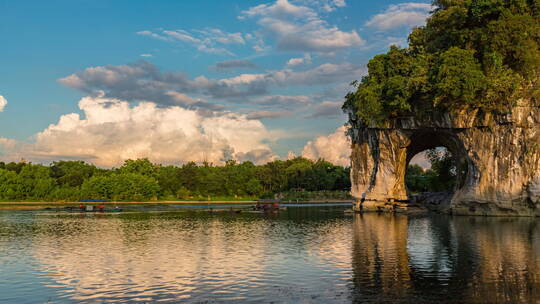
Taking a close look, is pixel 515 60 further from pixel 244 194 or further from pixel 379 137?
pixel 244 194

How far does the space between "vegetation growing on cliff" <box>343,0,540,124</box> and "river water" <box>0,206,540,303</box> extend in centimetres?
1744

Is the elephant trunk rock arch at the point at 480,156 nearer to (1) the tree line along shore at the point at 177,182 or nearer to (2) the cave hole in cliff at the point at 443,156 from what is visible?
(2) the cave hole in cliff at the point at 443,156

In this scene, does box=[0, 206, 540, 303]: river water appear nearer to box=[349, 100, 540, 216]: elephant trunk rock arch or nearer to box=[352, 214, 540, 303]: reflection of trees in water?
box=[352, 214, 540, 303]: reflection of trees in water

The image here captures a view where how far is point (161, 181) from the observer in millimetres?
141250

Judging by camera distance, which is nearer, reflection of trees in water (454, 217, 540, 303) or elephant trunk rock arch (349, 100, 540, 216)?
reflection of trees in water (454, 217, 540, 303)

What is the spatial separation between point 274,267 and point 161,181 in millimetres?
121323

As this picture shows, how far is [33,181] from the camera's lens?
12912 cm

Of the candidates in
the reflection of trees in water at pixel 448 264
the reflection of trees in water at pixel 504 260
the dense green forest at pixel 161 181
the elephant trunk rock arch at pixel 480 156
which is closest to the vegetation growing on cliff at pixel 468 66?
the elephant trunk rock arch at pixel 480 156

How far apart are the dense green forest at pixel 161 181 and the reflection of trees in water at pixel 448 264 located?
95224 mm

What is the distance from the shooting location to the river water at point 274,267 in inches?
732

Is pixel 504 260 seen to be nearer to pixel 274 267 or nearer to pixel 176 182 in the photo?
pixel 274 267

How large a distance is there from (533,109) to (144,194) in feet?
321

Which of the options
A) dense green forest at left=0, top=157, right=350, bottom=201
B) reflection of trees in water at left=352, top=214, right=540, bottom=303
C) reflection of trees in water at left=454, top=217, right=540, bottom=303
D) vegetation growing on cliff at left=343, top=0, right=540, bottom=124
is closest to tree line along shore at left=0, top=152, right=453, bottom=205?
dense green forest at left=0, top=157, right=350, bottom=201

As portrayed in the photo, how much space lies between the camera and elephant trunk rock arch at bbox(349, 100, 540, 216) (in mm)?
55250
